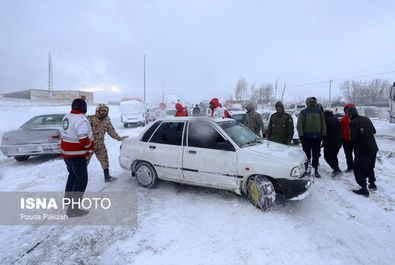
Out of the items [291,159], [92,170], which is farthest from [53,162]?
[291,159]

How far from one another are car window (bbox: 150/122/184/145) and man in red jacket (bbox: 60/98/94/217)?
1302 mm

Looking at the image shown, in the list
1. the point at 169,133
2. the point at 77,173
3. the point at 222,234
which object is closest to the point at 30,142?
the point at 77,173

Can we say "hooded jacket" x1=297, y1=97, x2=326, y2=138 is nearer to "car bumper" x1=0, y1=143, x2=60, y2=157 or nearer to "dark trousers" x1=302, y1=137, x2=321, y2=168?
"dark trousers" x1=302, y1=137, x2=321, y2=168

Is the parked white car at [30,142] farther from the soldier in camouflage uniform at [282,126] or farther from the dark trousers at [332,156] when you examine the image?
the dark trousers at [332,156]

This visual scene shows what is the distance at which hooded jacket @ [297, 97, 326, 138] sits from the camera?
189 inches

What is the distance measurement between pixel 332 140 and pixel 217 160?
3.39 m

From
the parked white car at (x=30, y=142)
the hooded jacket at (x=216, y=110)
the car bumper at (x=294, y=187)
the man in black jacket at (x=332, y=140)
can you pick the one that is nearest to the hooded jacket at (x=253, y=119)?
the hooded jacket at (x=216, y=110)

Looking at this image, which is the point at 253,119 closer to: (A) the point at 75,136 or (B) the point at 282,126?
(B) the point at 282,126

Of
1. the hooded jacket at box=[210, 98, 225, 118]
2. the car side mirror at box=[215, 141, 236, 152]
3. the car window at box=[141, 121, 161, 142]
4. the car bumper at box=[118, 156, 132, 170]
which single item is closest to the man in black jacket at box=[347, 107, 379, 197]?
the car side mirror at box=[215, 141, 236, 152]

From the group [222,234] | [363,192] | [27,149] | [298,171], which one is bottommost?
[222,234]

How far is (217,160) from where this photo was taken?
3.53m

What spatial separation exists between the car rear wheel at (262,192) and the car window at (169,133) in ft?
5.24

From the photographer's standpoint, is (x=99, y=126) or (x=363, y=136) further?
(x=99, y=126)

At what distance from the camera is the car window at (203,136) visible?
3.65 m
